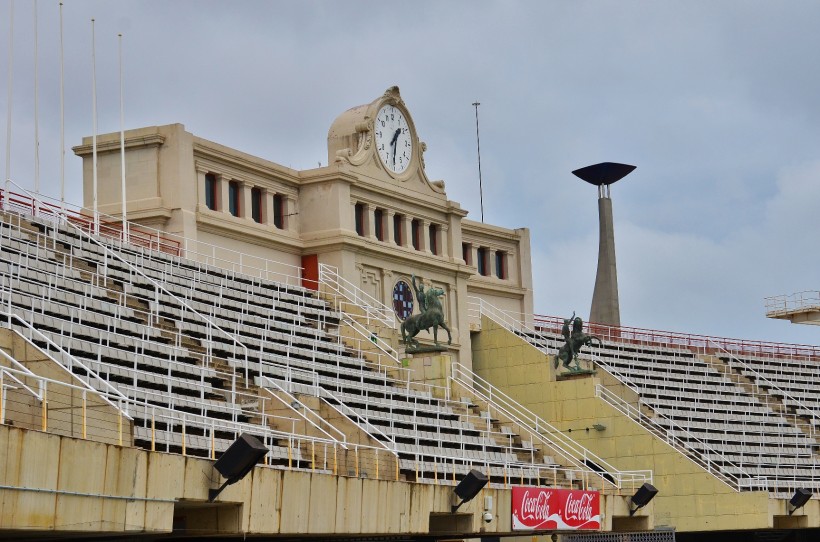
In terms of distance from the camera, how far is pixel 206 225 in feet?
130

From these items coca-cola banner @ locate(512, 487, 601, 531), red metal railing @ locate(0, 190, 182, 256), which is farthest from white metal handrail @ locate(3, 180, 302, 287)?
coca-cola banner @ locate(512, 487, 601, 531)

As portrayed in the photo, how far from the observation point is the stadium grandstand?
2130cm

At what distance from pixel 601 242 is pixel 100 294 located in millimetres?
30391

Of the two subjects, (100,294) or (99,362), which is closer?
(99,362)

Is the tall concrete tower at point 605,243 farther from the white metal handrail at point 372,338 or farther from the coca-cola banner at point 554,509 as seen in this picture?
the coca-cola banner at point 554,509

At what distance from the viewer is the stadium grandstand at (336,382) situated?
69.9ft

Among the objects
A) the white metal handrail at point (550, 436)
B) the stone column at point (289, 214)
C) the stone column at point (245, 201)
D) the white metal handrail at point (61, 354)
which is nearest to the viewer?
the white metal handrail at point (61, 354)

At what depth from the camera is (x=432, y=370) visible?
38.2 meters

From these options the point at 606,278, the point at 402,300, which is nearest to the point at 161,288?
the point at 402,300

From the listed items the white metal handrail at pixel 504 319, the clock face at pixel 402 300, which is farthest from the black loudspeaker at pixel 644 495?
the white metal handrail at pixel 504 319

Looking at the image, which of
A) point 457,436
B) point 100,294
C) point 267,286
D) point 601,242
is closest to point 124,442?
point 100,294

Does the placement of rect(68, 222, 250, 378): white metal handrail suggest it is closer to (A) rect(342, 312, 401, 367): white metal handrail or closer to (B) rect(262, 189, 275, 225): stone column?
(A) rect(342, 312, 401, 367): white metal handrail

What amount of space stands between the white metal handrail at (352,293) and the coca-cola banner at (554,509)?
9.61 meters

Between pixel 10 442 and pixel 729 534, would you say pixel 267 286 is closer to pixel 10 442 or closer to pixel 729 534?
pixel 729 534
